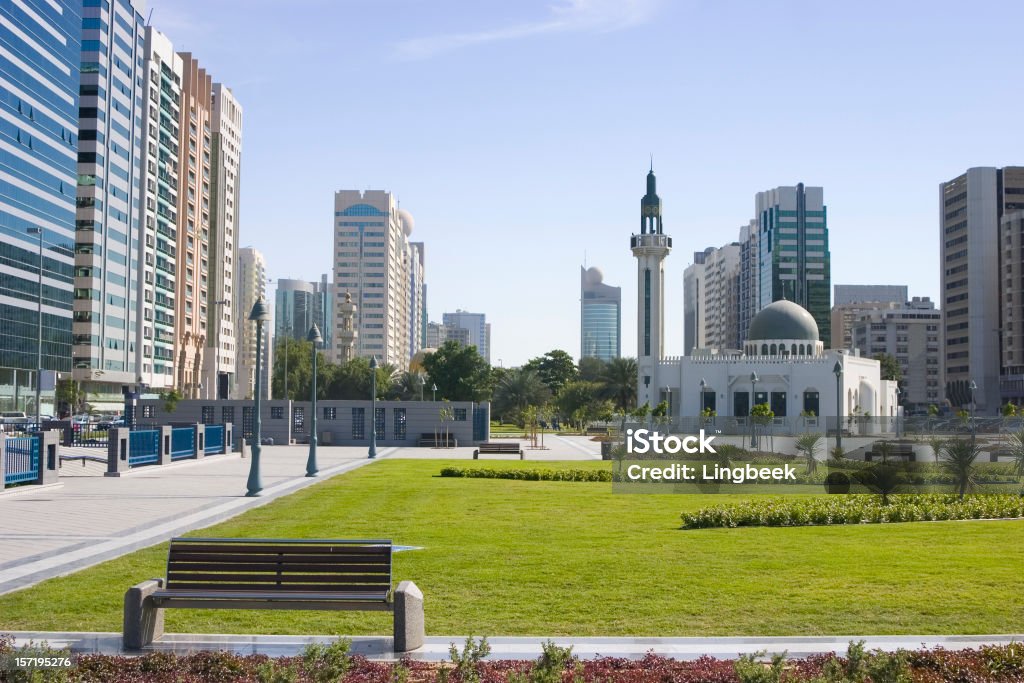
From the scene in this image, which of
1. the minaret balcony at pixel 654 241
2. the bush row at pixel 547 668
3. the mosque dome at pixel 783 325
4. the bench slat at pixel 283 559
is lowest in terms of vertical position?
the bush row at pixel 547 668

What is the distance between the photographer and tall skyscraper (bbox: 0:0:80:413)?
69812 mm

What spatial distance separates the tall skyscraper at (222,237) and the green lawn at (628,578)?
96.4 metres

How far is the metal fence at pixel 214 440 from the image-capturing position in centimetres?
4250

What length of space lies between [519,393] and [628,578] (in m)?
72.2

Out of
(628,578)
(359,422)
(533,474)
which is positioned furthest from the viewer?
(359,422)

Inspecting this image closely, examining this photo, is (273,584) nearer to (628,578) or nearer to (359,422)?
(628,578)

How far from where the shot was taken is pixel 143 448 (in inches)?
1361

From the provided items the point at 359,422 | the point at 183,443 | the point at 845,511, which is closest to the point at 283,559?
the point at 845,511

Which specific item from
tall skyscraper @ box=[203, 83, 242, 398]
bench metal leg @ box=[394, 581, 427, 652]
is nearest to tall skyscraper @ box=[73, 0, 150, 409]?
tall skyscraper @ box=[203, 83, 242, 398]

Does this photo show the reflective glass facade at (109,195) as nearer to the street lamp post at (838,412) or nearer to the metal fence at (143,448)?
the metal fence at (143,448)

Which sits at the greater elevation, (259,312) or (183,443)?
(259,312)

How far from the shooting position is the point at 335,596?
9023 millimetres

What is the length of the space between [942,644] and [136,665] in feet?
24.0

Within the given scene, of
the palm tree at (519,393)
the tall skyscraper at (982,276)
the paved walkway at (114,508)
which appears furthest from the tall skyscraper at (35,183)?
the tall skyscraper at (982,276)
